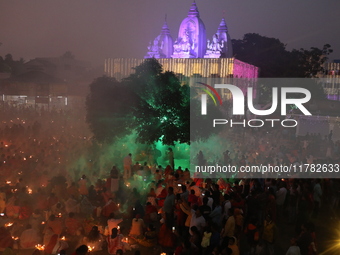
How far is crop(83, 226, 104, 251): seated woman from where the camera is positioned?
723 cm

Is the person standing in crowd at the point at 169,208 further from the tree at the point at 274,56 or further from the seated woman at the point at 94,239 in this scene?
the tree at the point at 274,56

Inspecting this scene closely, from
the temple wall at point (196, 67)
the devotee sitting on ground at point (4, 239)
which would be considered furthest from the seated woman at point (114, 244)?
the temple wall at point (196, 67)

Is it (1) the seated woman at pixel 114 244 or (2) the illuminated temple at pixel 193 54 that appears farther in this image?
(2) the illuminated temple at pixel 193 54

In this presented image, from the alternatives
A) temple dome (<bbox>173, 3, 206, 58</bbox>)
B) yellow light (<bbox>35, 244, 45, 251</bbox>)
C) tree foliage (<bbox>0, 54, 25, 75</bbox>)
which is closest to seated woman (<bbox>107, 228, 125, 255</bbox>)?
yellow light (<bbox>35, 244, 45, 251</bbox>)

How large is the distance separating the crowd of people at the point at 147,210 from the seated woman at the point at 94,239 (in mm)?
18

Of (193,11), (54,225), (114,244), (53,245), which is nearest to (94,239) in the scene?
(114,244)

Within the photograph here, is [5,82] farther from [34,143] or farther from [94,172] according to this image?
[94,172]

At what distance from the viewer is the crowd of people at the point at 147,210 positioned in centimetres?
679

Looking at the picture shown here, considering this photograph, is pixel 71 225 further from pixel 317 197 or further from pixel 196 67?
pixel 196 67

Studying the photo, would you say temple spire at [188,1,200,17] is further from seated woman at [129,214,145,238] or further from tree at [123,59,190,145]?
seated woman at [129,214,145,238]

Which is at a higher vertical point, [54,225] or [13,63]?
[13,63]

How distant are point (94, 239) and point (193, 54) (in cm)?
3216

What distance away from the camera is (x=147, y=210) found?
28.8 feet

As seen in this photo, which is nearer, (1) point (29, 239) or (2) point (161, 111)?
(1) point (29, 239)
